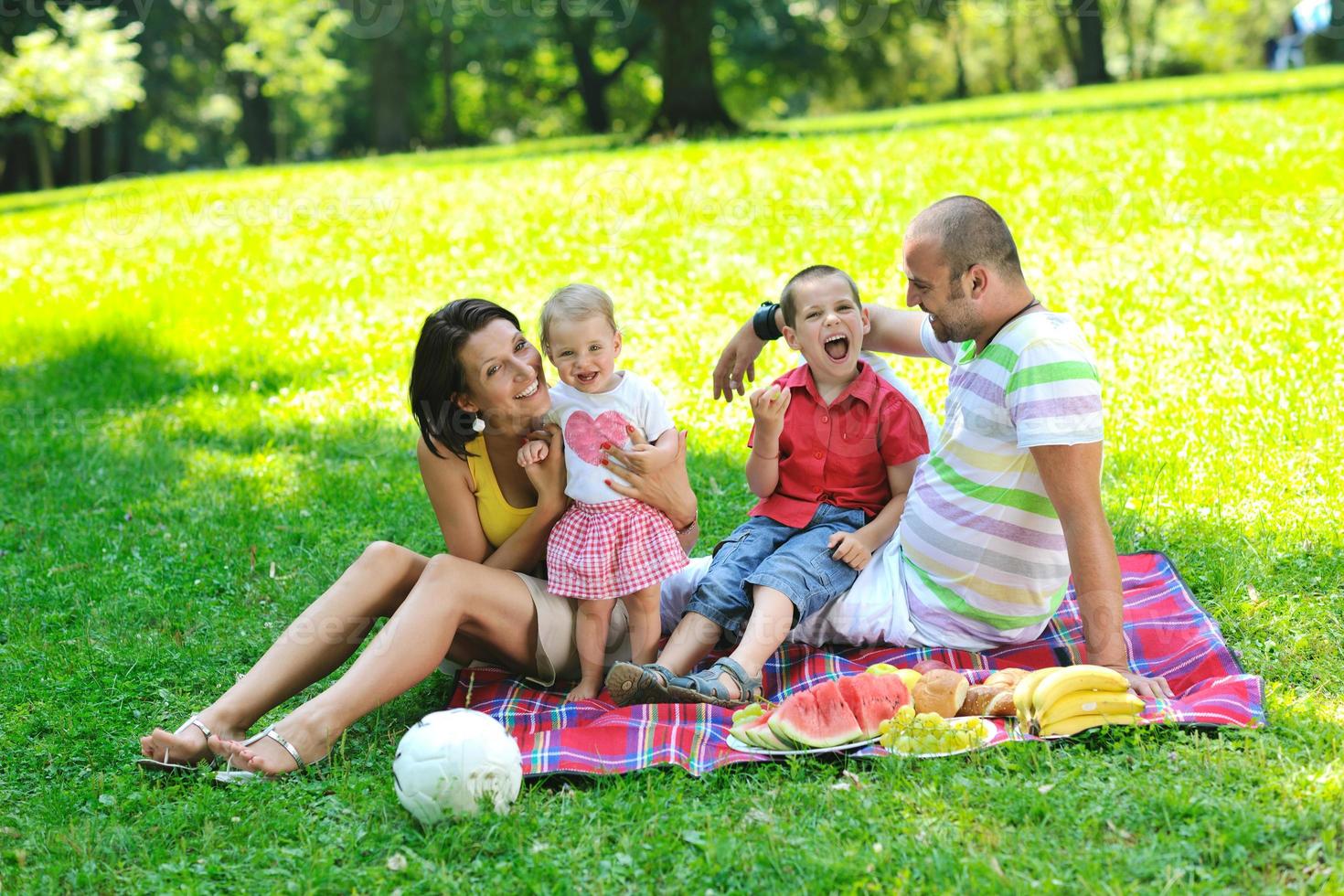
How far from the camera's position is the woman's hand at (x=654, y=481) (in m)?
3.92

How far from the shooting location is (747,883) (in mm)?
2918

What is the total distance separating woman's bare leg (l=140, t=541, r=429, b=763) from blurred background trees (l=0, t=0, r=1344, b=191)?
47.4 ft

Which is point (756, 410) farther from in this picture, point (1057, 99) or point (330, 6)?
point (330, 6)

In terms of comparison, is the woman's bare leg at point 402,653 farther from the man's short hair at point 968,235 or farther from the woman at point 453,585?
the man's short hair at point 968,235

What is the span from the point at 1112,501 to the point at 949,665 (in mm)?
1773

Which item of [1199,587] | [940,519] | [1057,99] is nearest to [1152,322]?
[1199,587]

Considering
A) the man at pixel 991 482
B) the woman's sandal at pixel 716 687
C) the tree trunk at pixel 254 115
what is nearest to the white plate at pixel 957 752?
the man at pixel 991 482

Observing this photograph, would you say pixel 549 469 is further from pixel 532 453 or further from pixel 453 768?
pixel 453 768

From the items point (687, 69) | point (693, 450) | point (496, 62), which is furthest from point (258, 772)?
point (496, 62)

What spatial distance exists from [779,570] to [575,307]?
3.30ft

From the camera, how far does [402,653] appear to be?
12.0 ft

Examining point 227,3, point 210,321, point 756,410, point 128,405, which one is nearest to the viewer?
point 756,410

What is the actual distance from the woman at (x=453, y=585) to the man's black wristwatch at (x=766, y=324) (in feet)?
2.19

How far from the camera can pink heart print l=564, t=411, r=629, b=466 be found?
3.94m
